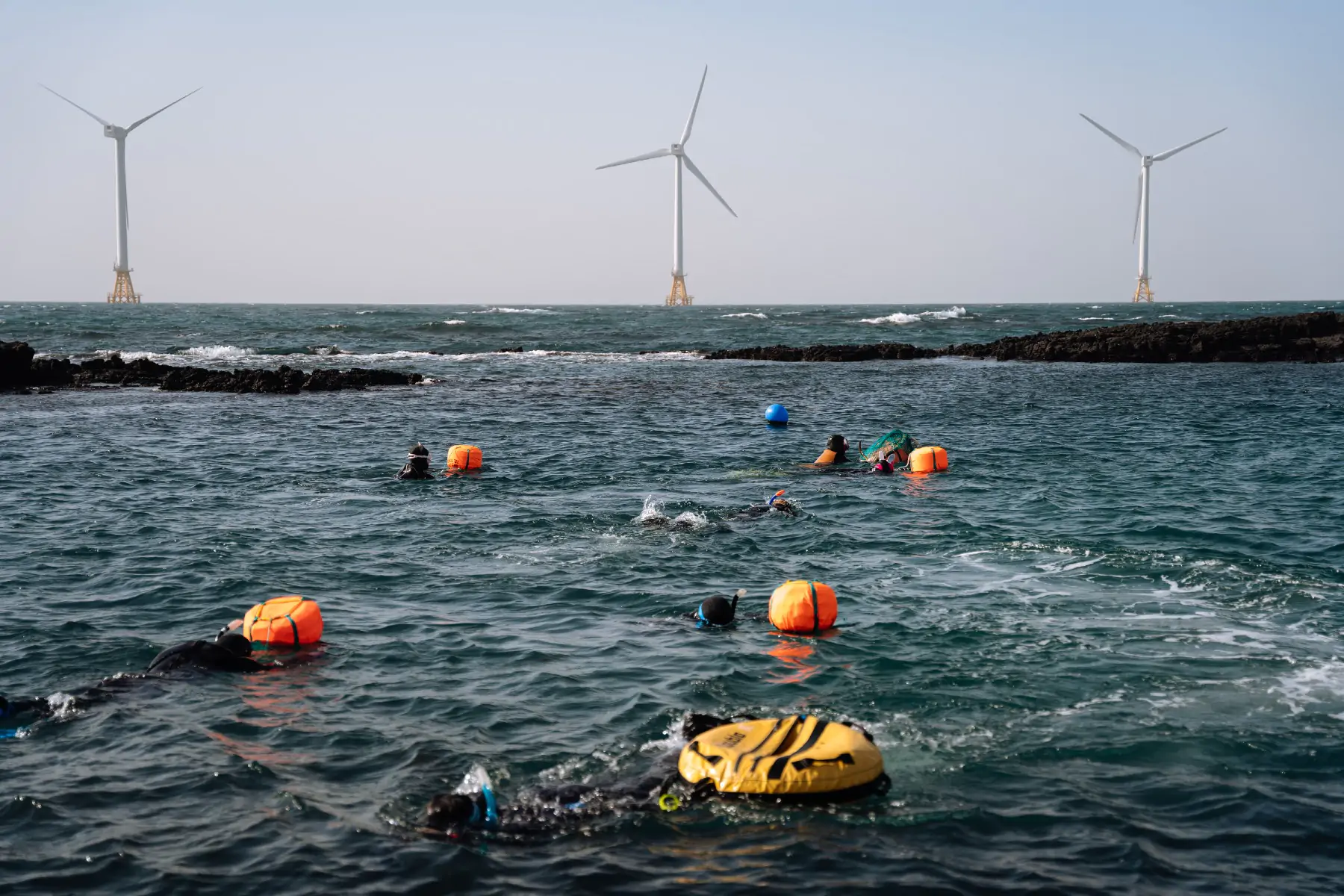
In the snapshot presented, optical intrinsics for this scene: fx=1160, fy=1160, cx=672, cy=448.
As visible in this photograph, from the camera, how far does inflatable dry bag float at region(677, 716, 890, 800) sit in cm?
1023

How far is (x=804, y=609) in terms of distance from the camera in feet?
49.9

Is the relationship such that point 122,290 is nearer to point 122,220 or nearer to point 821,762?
point 122,220

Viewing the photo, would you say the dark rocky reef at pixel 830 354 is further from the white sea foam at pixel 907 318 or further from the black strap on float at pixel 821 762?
the black strap on float at pixel 821 762

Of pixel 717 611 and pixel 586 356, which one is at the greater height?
pixel 586 356

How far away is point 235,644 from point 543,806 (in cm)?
568

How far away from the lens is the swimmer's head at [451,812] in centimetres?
979

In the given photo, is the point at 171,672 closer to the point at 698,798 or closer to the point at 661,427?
the point at 698,798

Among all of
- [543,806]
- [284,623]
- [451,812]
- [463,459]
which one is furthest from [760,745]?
[463,459]

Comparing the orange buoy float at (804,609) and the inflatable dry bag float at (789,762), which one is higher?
the orange buoy float at (804,609)

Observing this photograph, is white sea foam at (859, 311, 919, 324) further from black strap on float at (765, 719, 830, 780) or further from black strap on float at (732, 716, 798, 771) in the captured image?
black strap on float at (765, 719, 830, 780)

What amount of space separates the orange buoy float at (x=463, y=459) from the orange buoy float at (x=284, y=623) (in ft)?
42.3

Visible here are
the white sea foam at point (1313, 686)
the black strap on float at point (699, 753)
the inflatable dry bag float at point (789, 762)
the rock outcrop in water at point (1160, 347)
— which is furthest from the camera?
the rock outcrop in water at point (1160, 347)

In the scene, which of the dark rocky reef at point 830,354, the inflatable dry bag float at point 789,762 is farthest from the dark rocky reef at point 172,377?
the inflatable dry bag float at point 789,762

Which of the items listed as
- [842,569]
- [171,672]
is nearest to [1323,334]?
[842,569]
